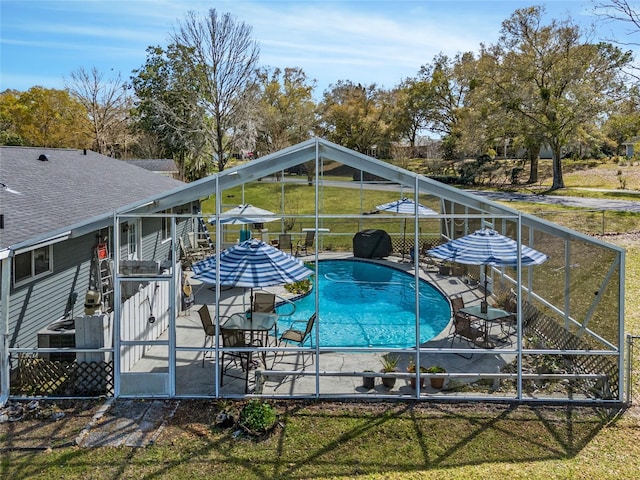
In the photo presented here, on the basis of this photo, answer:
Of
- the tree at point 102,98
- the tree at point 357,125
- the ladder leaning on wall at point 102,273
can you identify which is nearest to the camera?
the ladder leaning on wall at point 102,273

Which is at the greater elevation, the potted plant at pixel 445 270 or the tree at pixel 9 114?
the tree at pixel 9 114

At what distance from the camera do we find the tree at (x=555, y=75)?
31.0 m

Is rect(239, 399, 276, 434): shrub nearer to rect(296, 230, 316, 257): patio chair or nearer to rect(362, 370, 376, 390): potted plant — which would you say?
rect(362, 370, 376, 390): potted plant

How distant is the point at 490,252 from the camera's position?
31.3ft

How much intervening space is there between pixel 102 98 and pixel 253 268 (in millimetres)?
45076

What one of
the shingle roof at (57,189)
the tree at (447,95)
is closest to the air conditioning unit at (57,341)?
the shingle roof at (57,189)

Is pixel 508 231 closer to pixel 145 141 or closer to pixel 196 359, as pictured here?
pixel 196 359

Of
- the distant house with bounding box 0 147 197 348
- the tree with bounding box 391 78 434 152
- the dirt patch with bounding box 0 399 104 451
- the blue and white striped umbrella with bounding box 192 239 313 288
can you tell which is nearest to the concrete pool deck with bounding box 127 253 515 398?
the dirt patch with bounding box 0 399 104 451

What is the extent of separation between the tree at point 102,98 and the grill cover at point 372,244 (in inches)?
1314

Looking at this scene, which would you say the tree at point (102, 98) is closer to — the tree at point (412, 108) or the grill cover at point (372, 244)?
the tree at point (412, 108)

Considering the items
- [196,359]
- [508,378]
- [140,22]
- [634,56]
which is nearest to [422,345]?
[508,378]

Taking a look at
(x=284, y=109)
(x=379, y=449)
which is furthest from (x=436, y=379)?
(x=284, y=109)

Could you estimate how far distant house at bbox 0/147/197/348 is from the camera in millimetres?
Result: 8508

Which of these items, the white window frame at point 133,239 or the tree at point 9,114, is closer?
the white window frame at point 133,239
